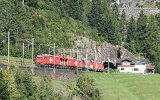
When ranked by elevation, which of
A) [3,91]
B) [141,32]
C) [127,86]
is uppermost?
[141,32]

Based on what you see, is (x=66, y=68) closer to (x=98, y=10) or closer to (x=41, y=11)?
(x=41, y=11)

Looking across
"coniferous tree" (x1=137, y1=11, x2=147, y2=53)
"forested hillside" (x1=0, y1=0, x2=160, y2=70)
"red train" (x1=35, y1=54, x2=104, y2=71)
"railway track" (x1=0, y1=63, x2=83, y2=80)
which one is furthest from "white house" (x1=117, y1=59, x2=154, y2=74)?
"railway track" (x1=0, y1=63, x2=83, y2=80)

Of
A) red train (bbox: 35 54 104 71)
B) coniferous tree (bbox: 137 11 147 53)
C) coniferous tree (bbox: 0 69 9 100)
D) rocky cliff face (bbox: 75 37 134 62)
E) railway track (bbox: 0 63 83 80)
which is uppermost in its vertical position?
coniferous tree (bbox: 137 11 147 53)

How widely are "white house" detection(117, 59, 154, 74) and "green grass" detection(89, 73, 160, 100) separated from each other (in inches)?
813

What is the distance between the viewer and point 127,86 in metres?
98.7

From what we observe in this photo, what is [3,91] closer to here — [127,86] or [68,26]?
[127,86]

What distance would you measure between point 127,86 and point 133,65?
32871 mm

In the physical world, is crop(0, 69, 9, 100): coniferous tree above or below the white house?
below

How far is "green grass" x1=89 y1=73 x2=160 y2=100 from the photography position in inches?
3573

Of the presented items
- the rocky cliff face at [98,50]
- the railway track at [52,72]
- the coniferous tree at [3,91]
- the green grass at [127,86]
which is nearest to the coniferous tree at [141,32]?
the rocky cliff face at [98,50]

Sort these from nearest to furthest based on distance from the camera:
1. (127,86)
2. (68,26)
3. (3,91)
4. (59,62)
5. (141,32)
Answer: (3,91) < (127,86) < (59,62) < (68,26) < (141,32)

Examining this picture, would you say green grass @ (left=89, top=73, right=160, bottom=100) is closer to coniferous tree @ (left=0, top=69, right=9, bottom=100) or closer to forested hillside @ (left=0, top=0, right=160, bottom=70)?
forested hillside @ (left=0, top=0, right=160, bottom=70)

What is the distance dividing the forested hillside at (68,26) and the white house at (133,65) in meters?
10.8

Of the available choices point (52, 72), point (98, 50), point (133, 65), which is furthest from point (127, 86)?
point (98, 50)
